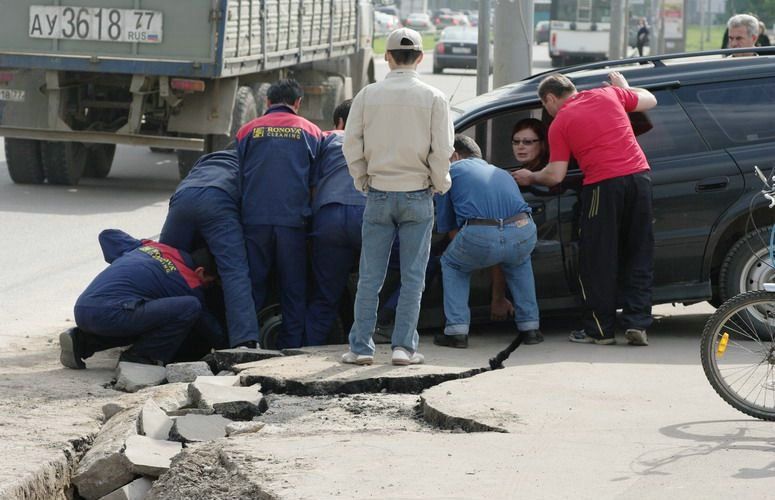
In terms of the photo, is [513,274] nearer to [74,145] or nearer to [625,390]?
[625,390]

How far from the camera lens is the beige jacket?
6.65 m

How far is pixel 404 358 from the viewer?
22.1 ft

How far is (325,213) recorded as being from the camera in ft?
24.7

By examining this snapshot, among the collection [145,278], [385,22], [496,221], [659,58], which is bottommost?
[145,278]

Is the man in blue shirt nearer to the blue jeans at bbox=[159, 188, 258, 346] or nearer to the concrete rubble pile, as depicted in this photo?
the blue jeans at bbox=[159, 188, 258, 346]

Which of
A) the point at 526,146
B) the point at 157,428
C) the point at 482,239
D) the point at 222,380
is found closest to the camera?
the point at 157,428

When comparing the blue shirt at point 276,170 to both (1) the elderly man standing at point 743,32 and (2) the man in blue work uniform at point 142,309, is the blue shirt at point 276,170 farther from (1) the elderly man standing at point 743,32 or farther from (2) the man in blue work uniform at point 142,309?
(1) the elderly man standing at point 743,32

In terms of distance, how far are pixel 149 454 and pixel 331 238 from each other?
2.36 m

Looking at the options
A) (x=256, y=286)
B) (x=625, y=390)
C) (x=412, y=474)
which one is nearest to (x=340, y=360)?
(x=256, y=286)

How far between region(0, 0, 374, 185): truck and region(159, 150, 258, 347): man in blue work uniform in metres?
6.28

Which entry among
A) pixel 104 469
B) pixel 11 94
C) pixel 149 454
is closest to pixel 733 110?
pixel 149 454

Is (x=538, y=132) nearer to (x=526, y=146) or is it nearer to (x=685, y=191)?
(x=526, y=146)

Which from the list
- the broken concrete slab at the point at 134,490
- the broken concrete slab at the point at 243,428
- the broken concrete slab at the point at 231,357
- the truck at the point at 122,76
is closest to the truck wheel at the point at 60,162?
the truck at the point at 122,76

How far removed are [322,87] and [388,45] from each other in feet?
43.2
